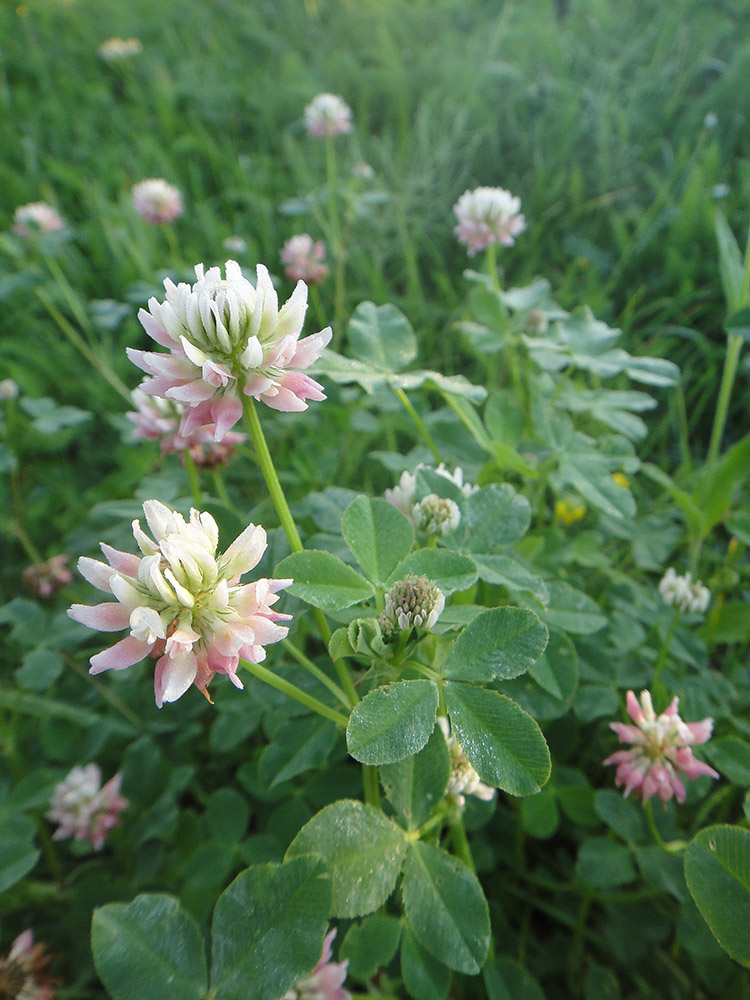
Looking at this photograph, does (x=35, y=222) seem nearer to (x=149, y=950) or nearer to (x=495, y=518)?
(x=495, y=518)

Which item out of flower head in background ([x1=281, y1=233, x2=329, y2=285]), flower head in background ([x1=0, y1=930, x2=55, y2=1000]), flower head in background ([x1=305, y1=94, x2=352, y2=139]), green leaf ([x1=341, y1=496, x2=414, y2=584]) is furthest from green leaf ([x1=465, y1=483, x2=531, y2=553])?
flower head in background ([x1=305, y1=94, x2=352, y2=139])

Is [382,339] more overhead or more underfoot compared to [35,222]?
more overhead

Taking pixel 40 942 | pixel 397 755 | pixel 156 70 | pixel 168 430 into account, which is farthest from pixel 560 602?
pixel 156 70

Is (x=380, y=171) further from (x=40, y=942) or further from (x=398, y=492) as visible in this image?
(x=40, y=942)

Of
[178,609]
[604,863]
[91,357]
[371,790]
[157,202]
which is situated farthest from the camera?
[157,202]

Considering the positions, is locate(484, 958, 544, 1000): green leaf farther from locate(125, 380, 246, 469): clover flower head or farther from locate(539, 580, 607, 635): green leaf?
locate(125, 380, 246, 469): clover flower head

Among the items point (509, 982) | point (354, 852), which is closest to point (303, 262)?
point (354, 852)

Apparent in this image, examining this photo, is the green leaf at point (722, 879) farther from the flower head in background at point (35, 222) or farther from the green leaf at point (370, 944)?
the flower head in background at point (35, 222)
